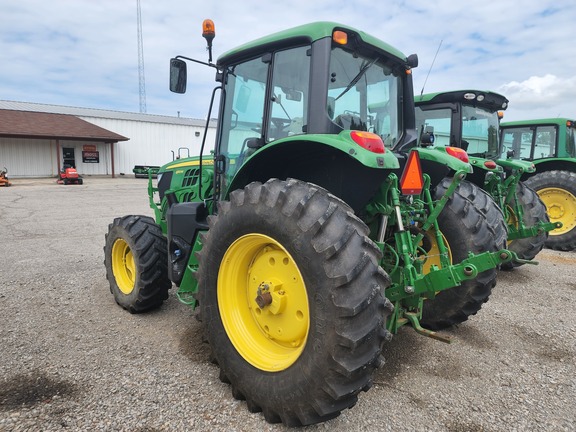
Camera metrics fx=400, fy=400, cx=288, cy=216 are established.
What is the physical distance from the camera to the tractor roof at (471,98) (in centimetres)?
641

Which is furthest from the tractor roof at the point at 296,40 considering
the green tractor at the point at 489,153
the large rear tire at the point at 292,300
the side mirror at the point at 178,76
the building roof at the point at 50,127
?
the building roof at the point at 50,127

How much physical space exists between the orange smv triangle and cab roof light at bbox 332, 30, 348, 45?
0.85m

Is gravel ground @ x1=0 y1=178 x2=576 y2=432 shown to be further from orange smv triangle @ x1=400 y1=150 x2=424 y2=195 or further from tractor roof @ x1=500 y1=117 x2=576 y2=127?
tractor roof @ x1=500 y1=117 x2=576 y2=127

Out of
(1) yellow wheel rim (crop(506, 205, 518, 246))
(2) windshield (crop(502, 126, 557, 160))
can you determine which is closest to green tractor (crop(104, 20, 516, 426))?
(1) yellow wheel rim (crop(506, 205, 518, 246))

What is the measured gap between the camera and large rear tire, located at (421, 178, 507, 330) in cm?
325

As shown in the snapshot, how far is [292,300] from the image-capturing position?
7.68ft

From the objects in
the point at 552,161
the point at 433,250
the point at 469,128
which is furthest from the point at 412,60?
the point at 552,161

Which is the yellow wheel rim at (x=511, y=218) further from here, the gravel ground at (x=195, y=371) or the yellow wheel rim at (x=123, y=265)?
the yellow wheel rim at (x=123, y=265)

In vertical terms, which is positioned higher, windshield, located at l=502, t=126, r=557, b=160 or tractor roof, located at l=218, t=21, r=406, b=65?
tractor roof, located at l=218, t=21, r=406, b=65

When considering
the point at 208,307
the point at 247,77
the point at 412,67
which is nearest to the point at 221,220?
the point at 208,307

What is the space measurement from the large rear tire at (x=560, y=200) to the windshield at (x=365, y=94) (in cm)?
543

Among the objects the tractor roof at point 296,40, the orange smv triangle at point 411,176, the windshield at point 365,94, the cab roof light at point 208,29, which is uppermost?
the cab roof light at point 208,29

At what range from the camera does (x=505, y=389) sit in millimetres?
2686

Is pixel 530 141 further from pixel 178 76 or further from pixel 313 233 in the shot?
pixel 313 233
